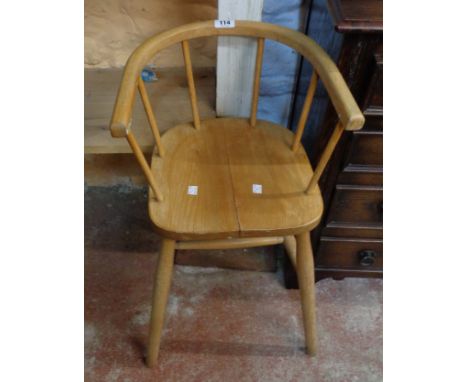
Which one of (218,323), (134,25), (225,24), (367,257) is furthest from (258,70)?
(218,323)

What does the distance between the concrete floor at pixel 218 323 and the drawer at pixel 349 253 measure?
0.50 feet

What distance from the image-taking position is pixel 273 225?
805 millimetres

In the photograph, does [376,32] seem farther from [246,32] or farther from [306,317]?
[306,317]

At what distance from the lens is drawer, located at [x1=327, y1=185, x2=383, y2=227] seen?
969mm

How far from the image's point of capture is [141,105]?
1136 millimetres

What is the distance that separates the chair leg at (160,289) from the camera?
881mm

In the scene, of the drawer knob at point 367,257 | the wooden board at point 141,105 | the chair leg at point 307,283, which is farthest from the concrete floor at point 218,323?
the wooden board at point 141,105

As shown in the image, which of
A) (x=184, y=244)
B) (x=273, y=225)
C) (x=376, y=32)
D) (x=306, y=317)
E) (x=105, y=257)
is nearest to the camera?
(x=376, y=32)

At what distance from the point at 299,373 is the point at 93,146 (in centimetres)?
86

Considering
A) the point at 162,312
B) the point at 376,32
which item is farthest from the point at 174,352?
the point at 376,32

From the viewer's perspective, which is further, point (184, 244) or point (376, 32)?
point (184, 244)

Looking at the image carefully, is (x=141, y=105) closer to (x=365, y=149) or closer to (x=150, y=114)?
(x=150, y=114)

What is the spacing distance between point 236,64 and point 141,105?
0.31 meters

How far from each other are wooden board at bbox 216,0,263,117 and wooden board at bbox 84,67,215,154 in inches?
2.9
